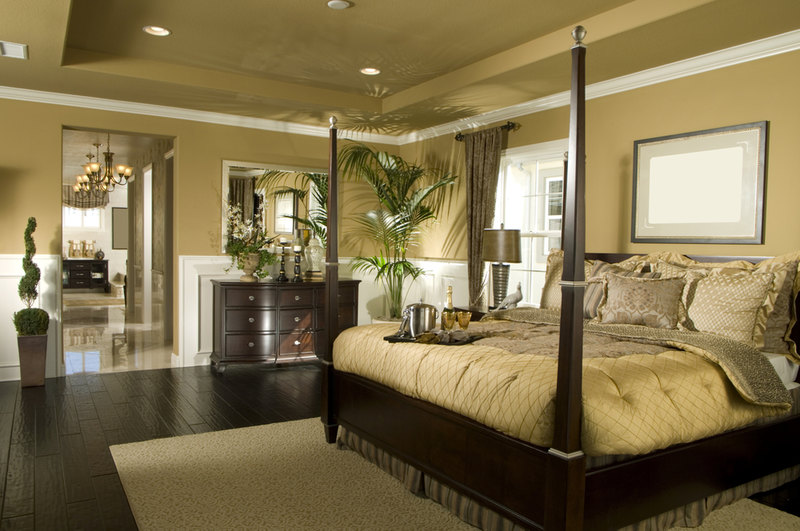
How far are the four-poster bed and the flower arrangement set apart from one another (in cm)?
285

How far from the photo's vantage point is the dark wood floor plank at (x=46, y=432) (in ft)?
11.7

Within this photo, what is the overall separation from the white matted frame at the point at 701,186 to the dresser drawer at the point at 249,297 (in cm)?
328

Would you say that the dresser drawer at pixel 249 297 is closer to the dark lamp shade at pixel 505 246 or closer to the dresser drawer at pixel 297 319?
the dresser drawer at pixel 297 319

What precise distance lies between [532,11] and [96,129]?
405 centimetres

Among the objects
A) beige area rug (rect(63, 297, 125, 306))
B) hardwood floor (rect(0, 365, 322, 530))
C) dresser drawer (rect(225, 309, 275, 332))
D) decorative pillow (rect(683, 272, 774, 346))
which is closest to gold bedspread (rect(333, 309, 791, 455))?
decorative pillow (rect(683, 272, 774, 346))

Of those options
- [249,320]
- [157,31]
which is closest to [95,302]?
[249,320]

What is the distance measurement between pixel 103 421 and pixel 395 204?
3.45 m

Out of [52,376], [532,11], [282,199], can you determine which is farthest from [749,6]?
[52,376]

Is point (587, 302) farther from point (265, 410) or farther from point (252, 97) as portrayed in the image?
point (252, 97)

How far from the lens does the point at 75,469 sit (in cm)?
329

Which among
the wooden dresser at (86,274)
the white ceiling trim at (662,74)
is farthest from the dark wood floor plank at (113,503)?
the wooden dresser at (86,274)

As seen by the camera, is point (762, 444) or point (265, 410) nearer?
point (762, 444)

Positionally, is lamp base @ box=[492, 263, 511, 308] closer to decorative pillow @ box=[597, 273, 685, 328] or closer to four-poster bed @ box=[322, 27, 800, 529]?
decorative pillow @ box=[597, 273, 685, 328]

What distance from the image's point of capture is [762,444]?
2918mm
